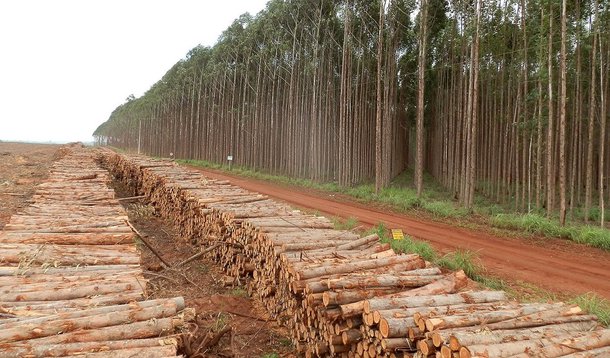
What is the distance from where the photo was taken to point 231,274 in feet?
28.0

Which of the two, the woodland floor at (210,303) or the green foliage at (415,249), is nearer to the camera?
the woodland floor at (210,303)

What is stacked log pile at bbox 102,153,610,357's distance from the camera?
3.29 meters

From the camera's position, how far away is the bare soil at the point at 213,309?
207 inches

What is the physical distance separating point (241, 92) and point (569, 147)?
2973 centimetres

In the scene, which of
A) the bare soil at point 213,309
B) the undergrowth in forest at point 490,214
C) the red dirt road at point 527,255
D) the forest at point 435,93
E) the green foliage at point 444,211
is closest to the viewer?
the bare soil at point 213,309

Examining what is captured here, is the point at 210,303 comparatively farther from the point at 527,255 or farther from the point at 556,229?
the point at 556,229

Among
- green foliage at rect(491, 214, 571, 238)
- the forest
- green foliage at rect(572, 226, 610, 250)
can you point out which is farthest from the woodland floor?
the forest

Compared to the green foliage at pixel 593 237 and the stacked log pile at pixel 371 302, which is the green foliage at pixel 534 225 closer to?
the green foliage at pixel 593 237

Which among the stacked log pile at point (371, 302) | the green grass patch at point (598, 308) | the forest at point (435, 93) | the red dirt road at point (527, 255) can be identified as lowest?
the red dirt road at point (527, 255)

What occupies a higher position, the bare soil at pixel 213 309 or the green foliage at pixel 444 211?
the green foliage at pixel 444 211

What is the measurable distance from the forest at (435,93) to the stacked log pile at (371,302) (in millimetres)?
10108

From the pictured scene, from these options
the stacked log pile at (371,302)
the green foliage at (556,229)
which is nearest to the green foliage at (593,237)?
the green foliage at (556,229)

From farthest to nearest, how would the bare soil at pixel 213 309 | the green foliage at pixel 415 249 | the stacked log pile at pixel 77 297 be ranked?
1. the green foliage at pixel 415 249
2. the bare soil at pixel 213 309
3. the stacked log pile at pixel 77 297

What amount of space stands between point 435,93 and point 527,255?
2335 centimetres
